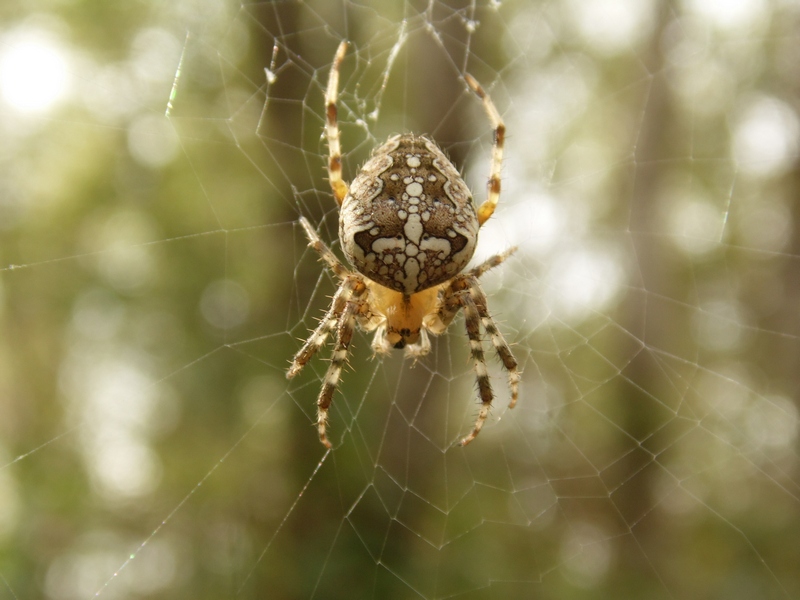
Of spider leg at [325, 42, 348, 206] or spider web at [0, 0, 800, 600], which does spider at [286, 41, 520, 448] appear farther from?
spider web at [0, 0, 800, 600]

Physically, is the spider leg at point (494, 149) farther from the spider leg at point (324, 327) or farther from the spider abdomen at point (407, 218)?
the spider leg at point (324, 327)

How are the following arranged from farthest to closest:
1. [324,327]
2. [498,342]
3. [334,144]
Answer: [498,342] < [324,327] < [334,144]

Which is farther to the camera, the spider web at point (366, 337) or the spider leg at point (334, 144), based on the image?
the spider web at point (366, 337)

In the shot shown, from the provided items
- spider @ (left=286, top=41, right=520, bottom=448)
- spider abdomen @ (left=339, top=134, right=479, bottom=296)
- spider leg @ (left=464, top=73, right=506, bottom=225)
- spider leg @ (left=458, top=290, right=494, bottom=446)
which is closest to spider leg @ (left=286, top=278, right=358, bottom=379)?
spider @ (left=286, top=41, right=520, bottom=448)

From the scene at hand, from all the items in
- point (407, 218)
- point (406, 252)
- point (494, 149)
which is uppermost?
point (494, 149)

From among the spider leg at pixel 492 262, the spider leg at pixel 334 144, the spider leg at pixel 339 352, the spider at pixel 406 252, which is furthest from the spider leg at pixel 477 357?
the spider leg at pixel 334 144

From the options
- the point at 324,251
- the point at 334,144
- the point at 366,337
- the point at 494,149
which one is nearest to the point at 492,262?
the point at 494,149

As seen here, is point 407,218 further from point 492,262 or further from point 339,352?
point 339,352
